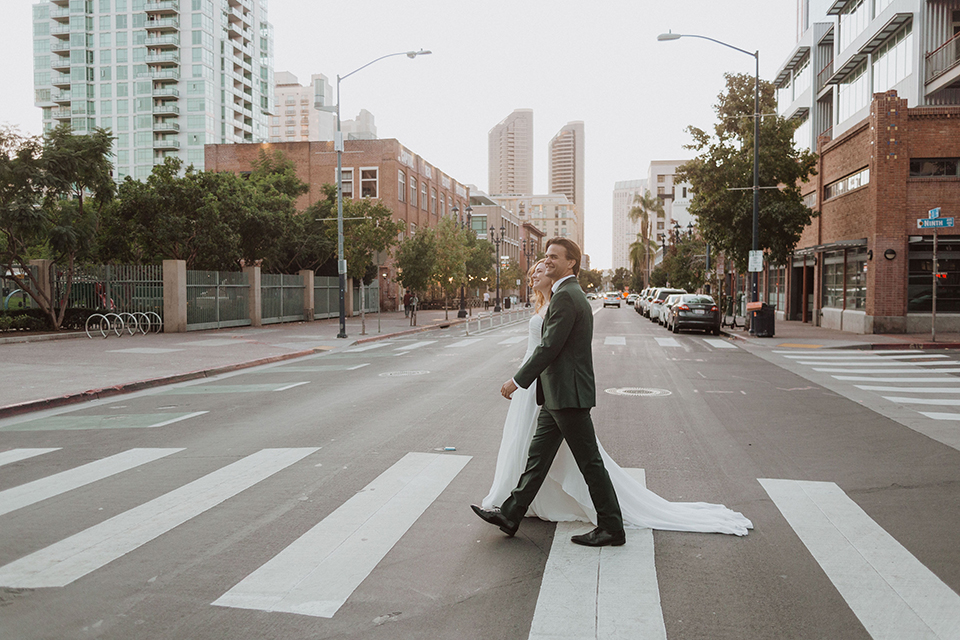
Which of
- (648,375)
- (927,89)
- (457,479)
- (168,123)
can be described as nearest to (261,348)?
(648,375)

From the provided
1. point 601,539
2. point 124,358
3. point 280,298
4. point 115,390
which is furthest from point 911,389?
point 280,298

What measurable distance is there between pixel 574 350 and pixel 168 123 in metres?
101

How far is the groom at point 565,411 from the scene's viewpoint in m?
4.54

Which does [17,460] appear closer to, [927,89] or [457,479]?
[457,479]

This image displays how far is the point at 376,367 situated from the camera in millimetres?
15938

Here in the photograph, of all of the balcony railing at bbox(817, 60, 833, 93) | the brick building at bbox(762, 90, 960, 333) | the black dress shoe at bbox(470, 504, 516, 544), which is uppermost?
the balcony railing at bbox(817, 60, 833, 93)

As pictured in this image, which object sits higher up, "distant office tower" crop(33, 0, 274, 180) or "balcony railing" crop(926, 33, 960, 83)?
"distant office tower" crop(33, 0, 274, 180)

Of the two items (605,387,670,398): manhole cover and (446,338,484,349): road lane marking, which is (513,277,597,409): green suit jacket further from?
(446,338,484,349): road lane marking

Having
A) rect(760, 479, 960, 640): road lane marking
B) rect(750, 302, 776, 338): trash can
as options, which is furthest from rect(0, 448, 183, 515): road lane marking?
rect(750, 302, 776, 338): trash can

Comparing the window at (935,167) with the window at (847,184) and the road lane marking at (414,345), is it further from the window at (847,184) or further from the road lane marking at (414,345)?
the road lane marking at (414,345)

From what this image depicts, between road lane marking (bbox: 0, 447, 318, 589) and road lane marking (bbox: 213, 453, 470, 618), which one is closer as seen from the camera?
road lane marking (bbox: 213, 453, 470, 618)

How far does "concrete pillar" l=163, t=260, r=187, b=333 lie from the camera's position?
26016 millimetres

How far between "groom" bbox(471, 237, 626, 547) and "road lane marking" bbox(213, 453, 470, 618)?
78cm

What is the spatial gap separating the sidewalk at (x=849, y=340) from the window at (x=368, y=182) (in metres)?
33.9
